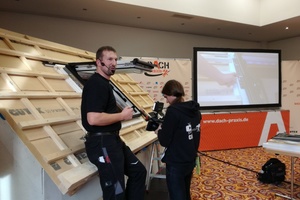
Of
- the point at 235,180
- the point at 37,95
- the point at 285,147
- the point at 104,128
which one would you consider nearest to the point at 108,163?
the point at 104,128

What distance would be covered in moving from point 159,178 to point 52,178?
209 cm

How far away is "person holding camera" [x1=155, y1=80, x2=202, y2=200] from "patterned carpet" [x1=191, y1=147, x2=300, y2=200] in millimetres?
1283

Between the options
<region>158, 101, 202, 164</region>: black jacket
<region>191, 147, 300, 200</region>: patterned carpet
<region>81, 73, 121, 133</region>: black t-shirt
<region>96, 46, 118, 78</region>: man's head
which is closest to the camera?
<region>81, 73, 121, 133</region>: black t-shirt

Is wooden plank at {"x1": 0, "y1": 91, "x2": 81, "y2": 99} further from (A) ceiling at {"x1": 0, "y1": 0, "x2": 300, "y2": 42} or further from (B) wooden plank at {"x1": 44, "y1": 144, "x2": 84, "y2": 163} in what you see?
(A) ceiling at {"x1": 0, "y1": 0, "x2": 300, "y2": 42}

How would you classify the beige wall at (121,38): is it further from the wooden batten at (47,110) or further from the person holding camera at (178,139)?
the person holding camera at (178,139)

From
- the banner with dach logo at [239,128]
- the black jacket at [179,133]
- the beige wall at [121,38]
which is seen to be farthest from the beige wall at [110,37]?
the black jacket at [179,133]

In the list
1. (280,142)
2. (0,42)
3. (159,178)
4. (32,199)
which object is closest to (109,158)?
(32,199)

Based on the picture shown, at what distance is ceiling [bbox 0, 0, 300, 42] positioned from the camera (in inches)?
187

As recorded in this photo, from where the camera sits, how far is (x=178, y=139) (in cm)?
213

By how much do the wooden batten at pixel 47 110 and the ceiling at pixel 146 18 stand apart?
2.10 m

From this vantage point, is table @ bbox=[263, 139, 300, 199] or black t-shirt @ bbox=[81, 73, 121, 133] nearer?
black t-shirt @ bbox=[81, 73, 121, 133]

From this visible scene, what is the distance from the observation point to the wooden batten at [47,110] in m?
1.75

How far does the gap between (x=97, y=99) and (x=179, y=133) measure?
794 millimetres

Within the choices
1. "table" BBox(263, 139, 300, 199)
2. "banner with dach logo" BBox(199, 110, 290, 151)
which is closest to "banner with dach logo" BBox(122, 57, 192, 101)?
"banner with dach logo" BBox(199, 110, 290, 151)
